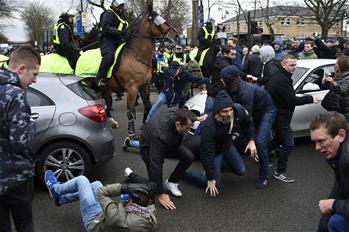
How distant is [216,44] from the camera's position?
414 inches

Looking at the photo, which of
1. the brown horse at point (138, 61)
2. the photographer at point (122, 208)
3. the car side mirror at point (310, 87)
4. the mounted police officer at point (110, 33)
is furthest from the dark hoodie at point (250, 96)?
the mounted police officer at point (110, 33)

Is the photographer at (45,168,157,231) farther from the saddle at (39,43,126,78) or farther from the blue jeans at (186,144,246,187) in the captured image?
the saddle at (39,43,126,78)

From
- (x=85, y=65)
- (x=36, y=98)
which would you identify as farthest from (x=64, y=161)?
(x=85, y=65)

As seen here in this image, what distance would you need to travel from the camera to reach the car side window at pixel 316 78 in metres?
7.00

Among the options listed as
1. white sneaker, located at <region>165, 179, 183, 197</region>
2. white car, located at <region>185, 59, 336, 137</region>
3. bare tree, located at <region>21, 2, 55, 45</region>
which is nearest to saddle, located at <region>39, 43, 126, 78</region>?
white car, located at <region>185, 59, 336, 137</region>

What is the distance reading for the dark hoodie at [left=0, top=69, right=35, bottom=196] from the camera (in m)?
2.69

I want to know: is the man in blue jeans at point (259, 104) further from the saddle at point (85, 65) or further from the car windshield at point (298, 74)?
the saddle at point (85, 65)

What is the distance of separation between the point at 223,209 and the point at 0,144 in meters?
2.86

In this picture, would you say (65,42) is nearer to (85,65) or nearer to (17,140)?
(85,65)

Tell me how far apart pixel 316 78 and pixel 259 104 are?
238 centimetres

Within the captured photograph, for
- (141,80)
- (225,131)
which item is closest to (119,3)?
(141,80)

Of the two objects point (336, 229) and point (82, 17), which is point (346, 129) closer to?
point (336, 229)

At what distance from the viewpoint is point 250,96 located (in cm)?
541

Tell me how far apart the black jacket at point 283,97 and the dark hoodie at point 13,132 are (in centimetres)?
358
